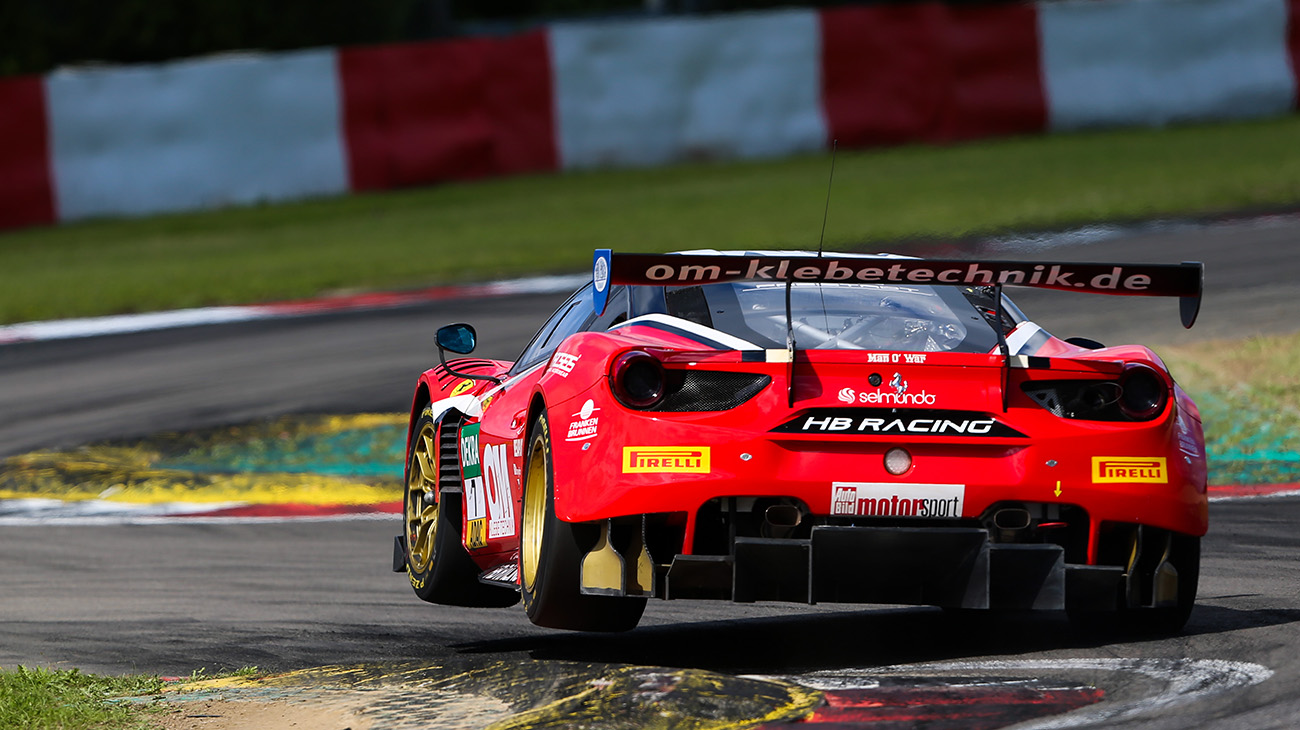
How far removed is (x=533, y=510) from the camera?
603 centimetres

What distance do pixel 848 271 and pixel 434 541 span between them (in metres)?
2.12

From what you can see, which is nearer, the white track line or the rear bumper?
the white track line

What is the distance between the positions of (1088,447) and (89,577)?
15.9 ft

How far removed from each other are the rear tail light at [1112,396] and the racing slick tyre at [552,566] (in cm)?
128

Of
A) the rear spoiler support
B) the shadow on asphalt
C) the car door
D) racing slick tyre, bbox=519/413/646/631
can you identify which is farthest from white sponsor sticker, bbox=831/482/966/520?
the car door

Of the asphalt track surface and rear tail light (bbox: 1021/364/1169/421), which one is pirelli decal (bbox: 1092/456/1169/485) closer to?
rear tail light (bbox: 1021/364/1169/421)

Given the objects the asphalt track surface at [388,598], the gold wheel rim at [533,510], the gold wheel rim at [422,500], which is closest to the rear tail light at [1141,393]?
the asphalt track surface at [388,598]

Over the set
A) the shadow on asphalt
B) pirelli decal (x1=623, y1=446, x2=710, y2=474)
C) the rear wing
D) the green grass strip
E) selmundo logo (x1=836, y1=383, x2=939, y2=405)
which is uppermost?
the rear wing

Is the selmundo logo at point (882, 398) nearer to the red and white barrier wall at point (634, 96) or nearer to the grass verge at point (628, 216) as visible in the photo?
the grass verge at point (628, 216)

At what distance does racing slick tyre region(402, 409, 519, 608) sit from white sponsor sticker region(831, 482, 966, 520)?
1919 millimetres

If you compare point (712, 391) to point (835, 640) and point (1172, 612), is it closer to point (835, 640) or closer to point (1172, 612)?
point (835, 640)

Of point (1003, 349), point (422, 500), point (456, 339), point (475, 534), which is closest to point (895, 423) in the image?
point (1003, 349)

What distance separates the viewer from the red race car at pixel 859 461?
5.40 m

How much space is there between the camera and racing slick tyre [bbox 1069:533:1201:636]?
5.73 metres
